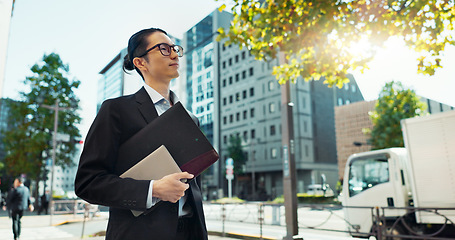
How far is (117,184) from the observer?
145 centimetres

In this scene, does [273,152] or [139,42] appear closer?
[139,42]

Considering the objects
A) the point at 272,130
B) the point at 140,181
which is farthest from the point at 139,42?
the point at 272,130

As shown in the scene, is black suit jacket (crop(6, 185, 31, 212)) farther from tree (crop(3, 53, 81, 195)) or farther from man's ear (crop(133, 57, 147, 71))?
tree (crop(3, 53, 81, 195))

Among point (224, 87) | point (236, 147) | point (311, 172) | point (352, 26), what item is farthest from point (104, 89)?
point (352, 26)

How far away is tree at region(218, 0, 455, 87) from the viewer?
6.70 metres

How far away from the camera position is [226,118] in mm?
56562

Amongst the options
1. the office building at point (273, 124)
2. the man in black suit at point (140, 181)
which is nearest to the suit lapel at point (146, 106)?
the man in black suit at point (140, 181)

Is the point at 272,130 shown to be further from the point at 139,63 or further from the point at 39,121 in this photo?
the point at 139,63

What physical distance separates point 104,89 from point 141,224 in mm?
107458

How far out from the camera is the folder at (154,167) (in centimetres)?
150

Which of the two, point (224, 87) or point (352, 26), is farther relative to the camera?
point (224, 87)

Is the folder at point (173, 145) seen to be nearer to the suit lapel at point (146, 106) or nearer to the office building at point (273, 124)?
the suit lapel at point (146, 106)

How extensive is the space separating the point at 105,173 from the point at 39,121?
30384 mm

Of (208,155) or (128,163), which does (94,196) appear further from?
(208,155)
